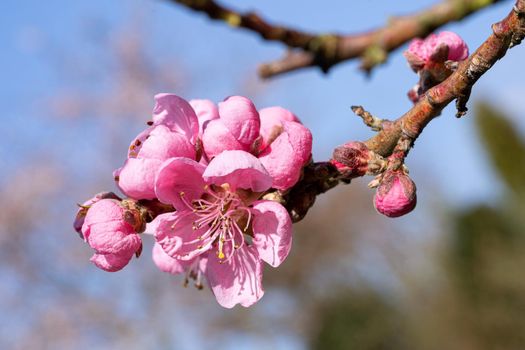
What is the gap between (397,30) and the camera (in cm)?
230

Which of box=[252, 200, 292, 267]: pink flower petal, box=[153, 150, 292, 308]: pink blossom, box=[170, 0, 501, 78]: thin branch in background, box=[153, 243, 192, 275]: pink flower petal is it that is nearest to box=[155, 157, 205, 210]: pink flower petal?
box=[153, 150, 292, 308]: pink blossom

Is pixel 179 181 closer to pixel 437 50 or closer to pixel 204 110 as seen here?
pixel 204 110

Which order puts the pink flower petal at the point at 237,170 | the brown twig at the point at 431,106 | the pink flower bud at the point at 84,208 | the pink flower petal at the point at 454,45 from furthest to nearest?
the pink flower petal at the point at 454,45 → the pink flower bud at the point at 84,208 → the pink flower petal at the point at 237,170 → the brown twig at the point at 431,106

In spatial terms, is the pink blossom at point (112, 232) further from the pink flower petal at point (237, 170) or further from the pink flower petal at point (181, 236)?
the pink flower petal at point (237, 170)

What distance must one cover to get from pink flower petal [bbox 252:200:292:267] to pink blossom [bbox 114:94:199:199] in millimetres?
174

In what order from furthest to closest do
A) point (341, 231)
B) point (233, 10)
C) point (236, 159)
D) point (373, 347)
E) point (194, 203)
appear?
point (341, 231) < point (373, 347) < point (233, 10) < point (194, 203) < point (236, 159)

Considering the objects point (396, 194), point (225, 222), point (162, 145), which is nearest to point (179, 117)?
point (162, 145)

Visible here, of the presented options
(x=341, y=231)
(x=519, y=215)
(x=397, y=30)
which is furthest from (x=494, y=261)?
A: (x=397, y=30)

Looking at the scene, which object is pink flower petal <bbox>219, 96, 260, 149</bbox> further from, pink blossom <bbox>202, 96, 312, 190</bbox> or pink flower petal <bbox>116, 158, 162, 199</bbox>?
pink flower petal <bbox>116, 158, 162, 199</bbox>

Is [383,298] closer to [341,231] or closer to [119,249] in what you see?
[341,231]

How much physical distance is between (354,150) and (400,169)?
9 centimetres

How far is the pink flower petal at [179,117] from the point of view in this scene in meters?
1.24

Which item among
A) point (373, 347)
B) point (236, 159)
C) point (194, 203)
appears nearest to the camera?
point (236, 159)

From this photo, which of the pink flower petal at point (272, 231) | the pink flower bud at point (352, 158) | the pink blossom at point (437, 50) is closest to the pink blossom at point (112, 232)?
the pink flower petal at point (272, 231)
